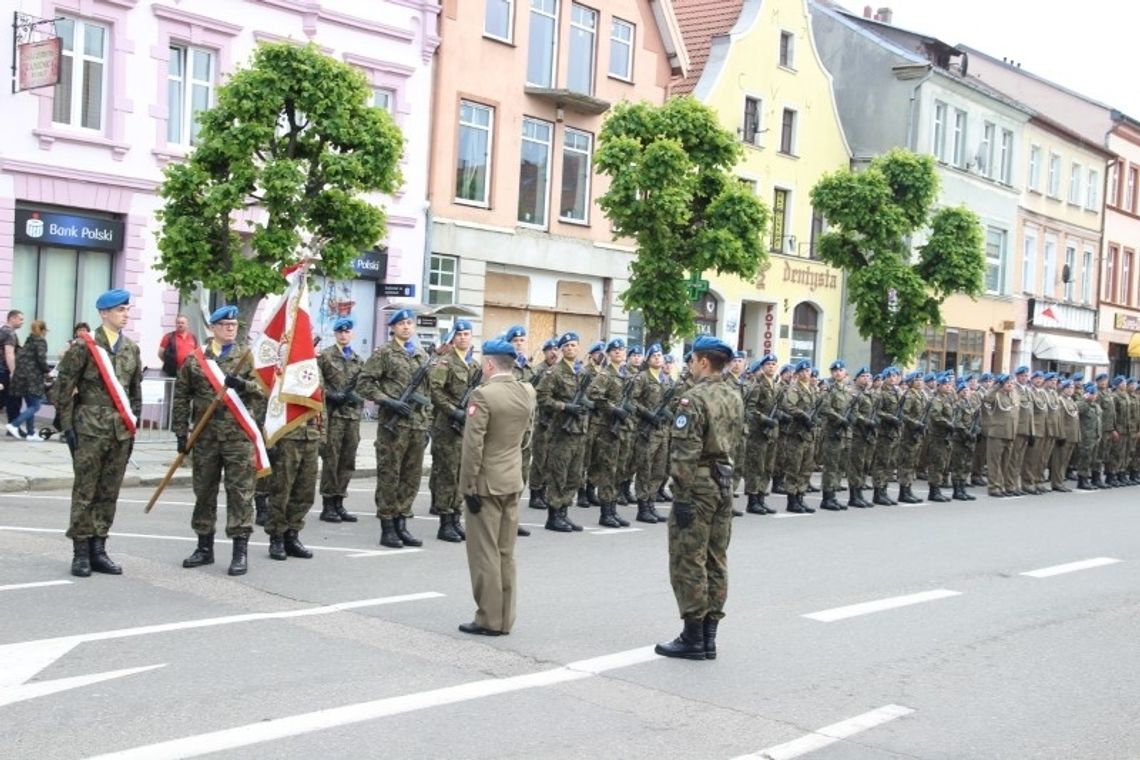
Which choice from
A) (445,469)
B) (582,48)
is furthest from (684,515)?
(582,48)

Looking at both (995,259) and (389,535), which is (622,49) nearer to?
(995,259)

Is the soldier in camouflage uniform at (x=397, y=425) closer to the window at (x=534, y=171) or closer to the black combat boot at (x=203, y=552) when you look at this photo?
the black combat boot at (x=203, y=552)

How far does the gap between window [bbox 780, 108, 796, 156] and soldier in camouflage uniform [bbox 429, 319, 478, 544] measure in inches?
989

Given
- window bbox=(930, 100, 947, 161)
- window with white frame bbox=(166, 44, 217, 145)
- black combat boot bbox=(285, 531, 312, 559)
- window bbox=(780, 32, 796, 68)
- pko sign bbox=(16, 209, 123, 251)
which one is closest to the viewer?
black combat boot bbox=(285, 531, 312, 559)

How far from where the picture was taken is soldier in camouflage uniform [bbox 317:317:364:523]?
1305 centimetres

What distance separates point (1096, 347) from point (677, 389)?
4082cm

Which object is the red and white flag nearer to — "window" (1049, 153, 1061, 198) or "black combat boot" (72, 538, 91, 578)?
"black combat boot" (72, 538, 91, 578)

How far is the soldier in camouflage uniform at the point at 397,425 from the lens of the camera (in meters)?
11.6

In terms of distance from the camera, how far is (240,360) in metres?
10.3

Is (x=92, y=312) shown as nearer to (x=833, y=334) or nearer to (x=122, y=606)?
(x=122, y=606)

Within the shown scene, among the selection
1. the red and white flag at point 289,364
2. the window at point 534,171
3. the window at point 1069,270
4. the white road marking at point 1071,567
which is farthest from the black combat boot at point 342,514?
the window at point 1069,270

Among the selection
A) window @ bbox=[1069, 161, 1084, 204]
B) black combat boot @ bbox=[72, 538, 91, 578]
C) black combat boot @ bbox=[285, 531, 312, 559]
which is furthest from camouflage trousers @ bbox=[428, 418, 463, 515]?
window @ bbox=[1069, 161, 1084, 204]

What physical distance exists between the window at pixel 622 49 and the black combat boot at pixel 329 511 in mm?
19435

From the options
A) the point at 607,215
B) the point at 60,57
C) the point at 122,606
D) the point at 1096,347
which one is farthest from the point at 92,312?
the point at 1096,347
